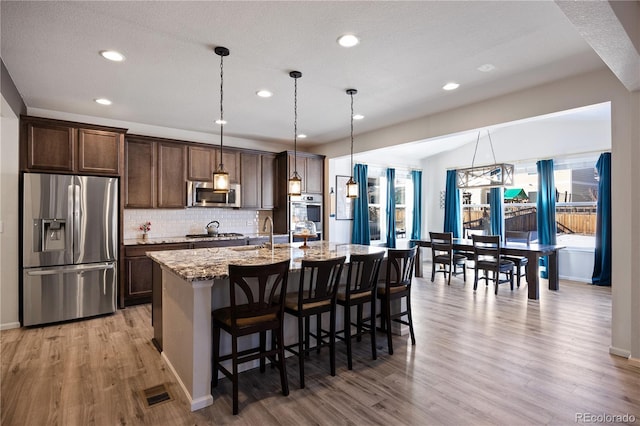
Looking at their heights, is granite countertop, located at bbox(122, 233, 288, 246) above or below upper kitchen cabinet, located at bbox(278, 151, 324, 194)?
below

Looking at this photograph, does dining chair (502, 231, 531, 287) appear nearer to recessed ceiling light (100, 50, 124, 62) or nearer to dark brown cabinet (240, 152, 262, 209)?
dark brown cabinet (240, 152, 262, 209)

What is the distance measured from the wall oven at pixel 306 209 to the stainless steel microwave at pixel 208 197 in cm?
98

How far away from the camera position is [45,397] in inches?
96.5

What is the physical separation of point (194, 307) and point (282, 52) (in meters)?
→ 2.19

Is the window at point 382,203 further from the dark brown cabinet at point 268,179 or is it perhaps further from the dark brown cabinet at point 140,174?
the dark brown cabinet at point 140,174

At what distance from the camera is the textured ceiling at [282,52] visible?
2.35 metres

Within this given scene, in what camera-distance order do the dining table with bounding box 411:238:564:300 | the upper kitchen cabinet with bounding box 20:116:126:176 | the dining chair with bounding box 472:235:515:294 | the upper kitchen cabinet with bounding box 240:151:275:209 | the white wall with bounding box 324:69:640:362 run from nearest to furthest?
1. the white wall with bounding box 324:69:640:362
2. the upper kitchen cabinet with bounding box 20:116:126:176
3. the dining table with bounding box 411:238:564:300
4. the dining chair with bounding box 472:235:515:294
5. the upper kitchen cabinet with bounding box 240:151:275:209

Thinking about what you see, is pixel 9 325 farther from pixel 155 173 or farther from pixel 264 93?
pixel 264 93

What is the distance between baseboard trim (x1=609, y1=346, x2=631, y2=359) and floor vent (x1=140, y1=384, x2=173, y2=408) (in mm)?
3833

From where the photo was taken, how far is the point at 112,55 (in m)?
2.98

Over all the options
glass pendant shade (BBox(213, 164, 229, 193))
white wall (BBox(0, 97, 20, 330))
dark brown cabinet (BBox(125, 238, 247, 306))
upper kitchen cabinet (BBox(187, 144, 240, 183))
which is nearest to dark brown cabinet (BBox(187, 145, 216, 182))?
upper kitchen cabinet (BBox(187, 144, 240, 183))

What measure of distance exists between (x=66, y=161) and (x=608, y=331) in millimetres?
6627

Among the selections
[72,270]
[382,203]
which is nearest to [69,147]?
[72,270]

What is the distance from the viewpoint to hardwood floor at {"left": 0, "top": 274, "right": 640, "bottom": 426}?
88.1 inches
